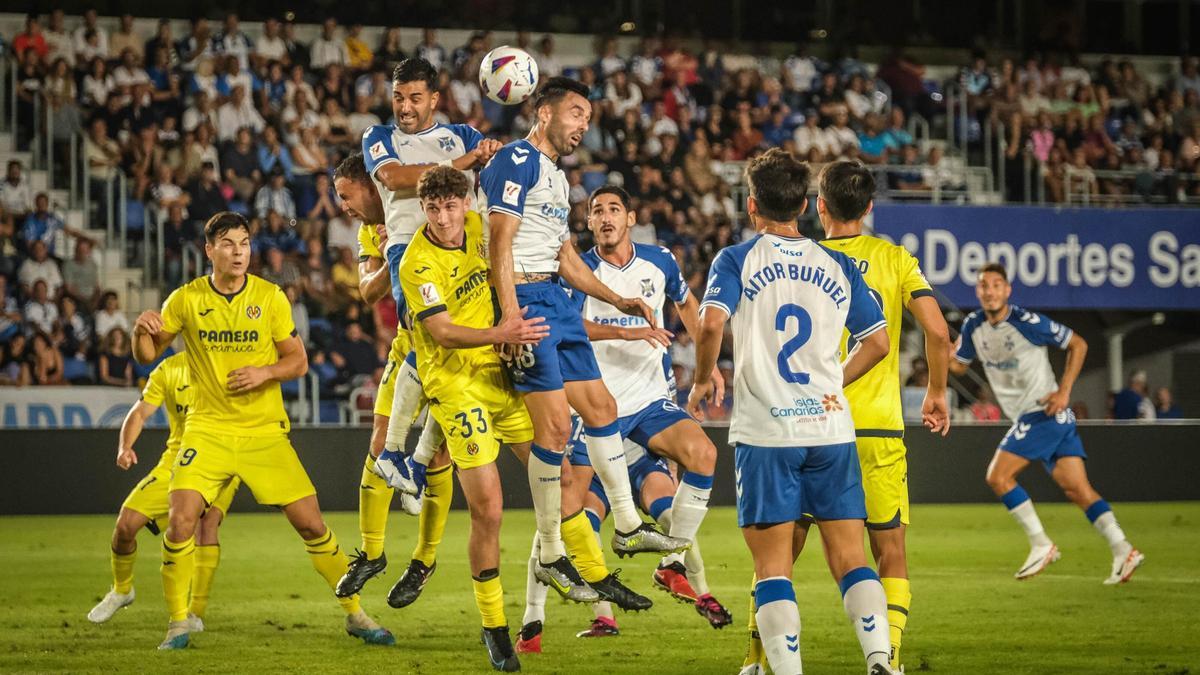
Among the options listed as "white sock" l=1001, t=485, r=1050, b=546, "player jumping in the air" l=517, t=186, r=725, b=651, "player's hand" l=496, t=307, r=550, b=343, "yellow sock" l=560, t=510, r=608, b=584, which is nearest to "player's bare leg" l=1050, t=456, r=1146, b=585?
"white sock" l=1001, t=485, r=1050, b=546

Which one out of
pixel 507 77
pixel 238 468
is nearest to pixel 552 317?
pixel 507 77

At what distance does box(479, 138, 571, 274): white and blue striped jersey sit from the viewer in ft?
24.3

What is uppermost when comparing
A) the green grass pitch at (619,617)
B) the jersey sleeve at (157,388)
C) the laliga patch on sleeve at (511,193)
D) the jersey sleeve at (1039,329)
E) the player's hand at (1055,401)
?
the laliga patch on sleeve at (511,193)

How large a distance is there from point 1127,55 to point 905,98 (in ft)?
17.0

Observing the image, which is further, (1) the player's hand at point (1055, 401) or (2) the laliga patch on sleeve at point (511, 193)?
(1) the player's hand at point (1055, 401)

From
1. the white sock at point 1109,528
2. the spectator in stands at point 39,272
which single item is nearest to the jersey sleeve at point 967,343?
the white sock at point 1109,528

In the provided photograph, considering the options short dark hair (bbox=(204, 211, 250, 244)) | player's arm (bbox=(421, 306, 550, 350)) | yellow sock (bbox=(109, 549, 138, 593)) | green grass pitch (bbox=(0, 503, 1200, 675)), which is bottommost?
green grass pitch (bbox=(0, 503, 1200, 675))

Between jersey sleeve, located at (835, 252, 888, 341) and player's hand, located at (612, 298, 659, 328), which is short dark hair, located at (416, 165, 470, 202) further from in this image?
jersey sleeve, located at (835, 252, 888, 341)

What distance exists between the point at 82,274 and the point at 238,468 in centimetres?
1116

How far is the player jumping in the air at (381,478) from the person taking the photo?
8023mm

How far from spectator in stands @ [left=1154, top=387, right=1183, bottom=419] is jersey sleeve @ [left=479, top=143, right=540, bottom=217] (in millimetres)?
16003

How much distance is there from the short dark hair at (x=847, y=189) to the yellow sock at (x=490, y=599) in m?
2.42

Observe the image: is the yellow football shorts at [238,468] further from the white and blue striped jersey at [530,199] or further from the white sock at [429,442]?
the white and blue striped jersey at [530,199]

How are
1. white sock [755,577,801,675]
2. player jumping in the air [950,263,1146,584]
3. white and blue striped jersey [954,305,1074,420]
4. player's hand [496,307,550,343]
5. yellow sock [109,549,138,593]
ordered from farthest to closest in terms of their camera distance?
1. white and blue striped jersey [954,305,1074,420]
2. player jumping in the air [950,263,1146,584]
3. yellow sock [109,549,138,593]
4. player's hand [496,307,550,343]
5. white sock [755,577,801,675]
